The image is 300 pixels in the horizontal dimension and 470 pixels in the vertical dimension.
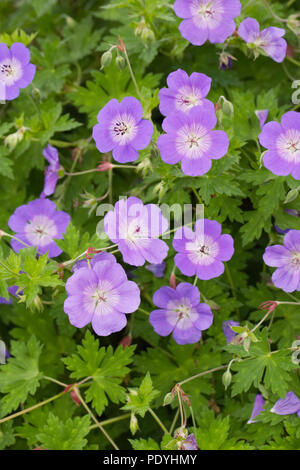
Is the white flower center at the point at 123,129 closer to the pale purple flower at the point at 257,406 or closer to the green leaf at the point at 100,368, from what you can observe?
the green leaf at the point at 100,368

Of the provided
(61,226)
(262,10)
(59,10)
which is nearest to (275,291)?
(61,226)

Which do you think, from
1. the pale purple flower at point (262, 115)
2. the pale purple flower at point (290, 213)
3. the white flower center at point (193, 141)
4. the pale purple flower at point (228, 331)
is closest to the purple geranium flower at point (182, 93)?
the white flower center at point (193, 141)

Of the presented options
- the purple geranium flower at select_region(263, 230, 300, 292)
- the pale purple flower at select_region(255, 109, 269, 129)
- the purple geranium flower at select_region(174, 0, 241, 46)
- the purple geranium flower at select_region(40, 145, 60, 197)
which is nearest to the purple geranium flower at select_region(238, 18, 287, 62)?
the purple geranium flower at select_region(174, 0, 241, 46)

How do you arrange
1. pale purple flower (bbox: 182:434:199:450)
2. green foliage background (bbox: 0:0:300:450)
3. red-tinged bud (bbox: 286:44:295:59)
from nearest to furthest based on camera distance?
1. pale purple flower (bbox: 182:434:199:450)
2. green foliage background (bbox: 0:0:300:450)
3. red-tinged bud (bbox: 286:44:295:59)

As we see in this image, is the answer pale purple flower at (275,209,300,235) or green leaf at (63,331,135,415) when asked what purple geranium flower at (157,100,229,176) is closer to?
pale purple flower at (275,209,300,235)

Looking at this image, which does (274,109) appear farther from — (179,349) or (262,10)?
(179,349)
